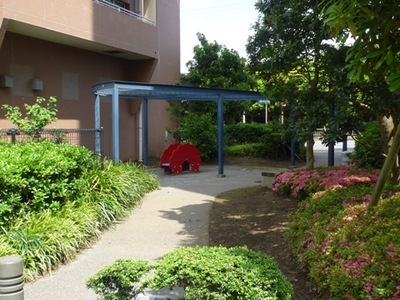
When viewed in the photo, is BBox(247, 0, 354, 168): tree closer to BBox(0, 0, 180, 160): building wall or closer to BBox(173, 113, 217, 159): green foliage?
BBox(0, 0, 180, 160): building wall

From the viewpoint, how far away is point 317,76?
9.73 m

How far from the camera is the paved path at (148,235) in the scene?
5.27m

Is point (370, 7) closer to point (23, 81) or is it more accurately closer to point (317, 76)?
point (317, 76)

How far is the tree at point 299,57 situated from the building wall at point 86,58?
667 centimetres

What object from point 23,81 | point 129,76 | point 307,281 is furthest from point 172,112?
point 307,281

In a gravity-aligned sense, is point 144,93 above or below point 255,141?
above

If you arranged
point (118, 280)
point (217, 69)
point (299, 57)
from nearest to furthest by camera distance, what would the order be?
point (118, 280)
point (299, 57)
point (217, 69)

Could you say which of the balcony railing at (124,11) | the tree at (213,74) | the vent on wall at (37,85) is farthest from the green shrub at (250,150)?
the vent on wall at (37,85)

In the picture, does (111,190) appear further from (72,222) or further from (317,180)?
(317,180)

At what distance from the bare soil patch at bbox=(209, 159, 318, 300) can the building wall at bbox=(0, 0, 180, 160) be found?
761cm

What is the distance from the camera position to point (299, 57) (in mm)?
9359

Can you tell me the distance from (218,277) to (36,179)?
4.10 meters

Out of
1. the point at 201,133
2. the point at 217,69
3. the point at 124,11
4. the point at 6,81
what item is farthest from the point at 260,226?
the point at 217,69

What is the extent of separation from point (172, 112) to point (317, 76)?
40.7ft
